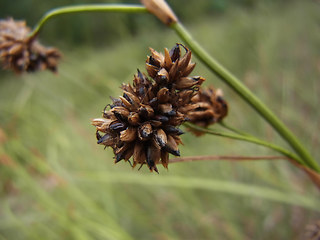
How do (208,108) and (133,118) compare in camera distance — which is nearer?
(133,118)

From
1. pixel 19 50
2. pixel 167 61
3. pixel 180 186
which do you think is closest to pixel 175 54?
pixel 167 61

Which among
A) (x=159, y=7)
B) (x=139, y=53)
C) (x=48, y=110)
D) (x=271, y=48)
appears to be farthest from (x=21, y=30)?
(x=139, y=53)

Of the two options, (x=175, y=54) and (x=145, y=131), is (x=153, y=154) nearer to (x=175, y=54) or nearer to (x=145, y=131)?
(x=145, y=131)

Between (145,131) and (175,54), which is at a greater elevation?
(175,54)

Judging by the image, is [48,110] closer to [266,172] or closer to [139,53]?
[139,53]

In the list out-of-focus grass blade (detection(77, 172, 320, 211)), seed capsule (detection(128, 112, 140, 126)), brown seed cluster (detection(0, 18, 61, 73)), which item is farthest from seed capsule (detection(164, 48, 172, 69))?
out-of-focus grass blade (detection(77, 172, 320, 211))

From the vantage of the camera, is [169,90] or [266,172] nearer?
[169,90]

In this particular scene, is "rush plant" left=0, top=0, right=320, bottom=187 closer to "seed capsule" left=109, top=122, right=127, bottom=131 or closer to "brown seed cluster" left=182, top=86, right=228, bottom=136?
"seed capsule" left=109, top=122, right=127, bottom=131

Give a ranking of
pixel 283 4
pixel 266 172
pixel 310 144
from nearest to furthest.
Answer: pixel 266 172 → pixel 310 144 → pixel 283 4
